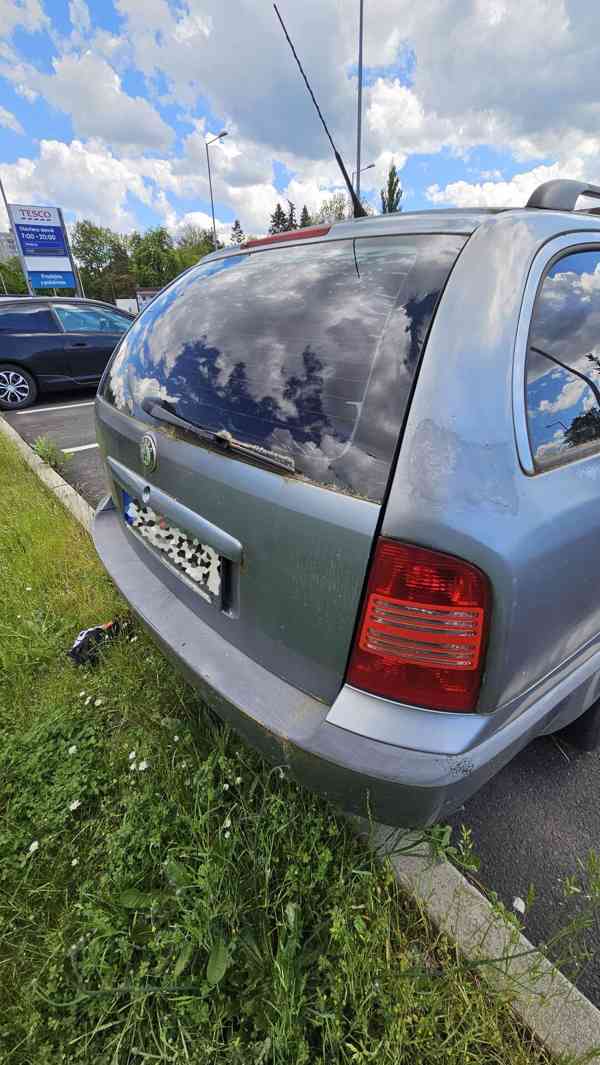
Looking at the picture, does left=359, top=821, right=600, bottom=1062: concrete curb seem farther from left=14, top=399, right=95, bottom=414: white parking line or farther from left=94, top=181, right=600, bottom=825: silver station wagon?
left=14, top=399, right=95, bottom=414: white parking line

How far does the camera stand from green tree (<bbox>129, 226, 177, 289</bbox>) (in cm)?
6316

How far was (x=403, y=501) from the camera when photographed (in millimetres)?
1007

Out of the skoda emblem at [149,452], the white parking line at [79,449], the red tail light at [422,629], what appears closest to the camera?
the red tail light at [422,629]

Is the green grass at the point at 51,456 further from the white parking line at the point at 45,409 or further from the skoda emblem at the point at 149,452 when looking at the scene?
the skoda emblem at the point at 149,452

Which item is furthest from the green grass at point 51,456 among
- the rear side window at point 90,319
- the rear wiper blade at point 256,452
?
the rear wiper blade at point 256,452

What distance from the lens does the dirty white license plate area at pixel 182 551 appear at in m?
1.45

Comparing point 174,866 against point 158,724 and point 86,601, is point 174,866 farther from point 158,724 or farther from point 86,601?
point 86,601

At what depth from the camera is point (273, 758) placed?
4.15 ft

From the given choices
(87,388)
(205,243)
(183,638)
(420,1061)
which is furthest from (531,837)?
(205,243)

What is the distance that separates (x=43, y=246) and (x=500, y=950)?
963 inches

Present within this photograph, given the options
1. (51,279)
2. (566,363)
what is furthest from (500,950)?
(51,279)

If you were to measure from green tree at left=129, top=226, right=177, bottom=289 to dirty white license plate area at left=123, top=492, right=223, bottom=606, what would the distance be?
226ft

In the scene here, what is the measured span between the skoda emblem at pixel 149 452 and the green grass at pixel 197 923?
99 cm

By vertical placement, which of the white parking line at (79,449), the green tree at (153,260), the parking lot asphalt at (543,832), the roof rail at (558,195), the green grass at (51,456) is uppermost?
the roof rail at (558,195)
